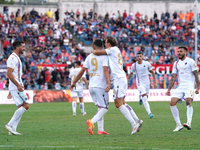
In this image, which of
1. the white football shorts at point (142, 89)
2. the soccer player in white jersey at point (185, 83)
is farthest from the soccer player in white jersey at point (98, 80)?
the white football shorts at point (142, 89)

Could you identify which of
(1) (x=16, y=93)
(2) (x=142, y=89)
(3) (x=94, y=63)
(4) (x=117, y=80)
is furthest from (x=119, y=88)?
(2) (x=142, y=89)

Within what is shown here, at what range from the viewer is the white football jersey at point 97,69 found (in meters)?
9.55

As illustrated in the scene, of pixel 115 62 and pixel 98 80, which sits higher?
pixel 115 62

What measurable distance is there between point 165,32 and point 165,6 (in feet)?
26.6

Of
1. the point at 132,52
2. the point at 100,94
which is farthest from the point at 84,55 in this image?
the point at 100,94

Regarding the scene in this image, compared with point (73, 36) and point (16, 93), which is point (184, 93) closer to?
point (16, 93)

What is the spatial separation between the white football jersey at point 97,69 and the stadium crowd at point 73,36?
62.3 ft

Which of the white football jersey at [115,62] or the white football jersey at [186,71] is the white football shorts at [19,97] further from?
the white football jersey at [186,71]

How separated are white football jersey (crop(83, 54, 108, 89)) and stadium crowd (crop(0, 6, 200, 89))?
19.0 m

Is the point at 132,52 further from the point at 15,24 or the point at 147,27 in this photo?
the point at 15,24

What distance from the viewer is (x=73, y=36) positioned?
37.9m

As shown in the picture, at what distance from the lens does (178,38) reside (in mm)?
38625

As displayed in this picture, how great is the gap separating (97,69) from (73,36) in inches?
1129

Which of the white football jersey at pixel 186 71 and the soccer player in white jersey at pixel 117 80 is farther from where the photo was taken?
the white football jersey at pixel 186 71
